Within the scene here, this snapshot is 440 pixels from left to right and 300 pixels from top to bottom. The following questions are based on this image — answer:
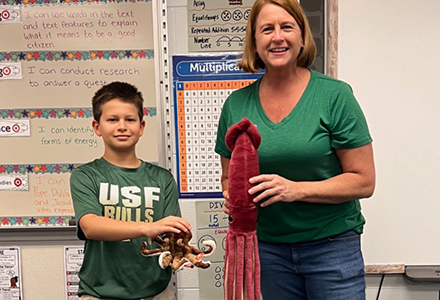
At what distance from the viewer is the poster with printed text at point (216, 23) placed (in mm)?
1561

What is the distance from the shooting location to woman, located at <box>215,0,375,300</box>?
38.7 inches

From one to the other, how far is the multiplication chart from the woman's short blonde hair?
0.47 meters

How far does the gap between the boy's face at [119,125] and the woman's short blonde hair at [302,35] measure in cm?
35

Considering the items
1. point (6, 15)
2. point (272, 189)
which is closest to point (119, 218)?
point (272, 189)

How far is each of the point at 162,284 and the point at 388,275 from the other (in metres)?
0.97

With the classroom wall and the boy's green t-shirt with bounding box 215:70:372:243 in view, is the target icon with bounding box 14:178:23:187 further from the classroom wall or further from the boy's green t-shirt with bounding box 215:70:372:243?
the boy's green t-shirt with bounding box 215:70:372:243

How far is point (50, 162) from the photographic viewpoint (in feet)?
5.40

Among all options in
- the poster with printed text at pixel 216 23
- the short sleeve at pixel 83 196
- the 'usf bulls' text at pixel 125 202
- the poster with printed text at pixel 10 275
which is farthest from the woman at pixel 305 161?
the poster with printed text at pixel 10 275

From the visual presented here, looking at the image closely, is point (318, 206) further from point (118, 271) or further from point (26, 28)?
point (26, 28)

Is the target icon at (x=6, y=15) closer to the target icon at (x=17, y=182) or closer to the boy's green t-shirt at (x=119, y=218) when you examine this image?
the target icon at (x=17, y=182)

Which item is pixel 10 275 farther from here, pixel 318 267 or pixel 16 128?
pixel 318 267

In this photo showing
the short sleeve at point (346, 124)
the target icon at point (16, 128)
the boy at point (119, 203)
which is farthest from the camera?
the target icon at point (16, 128)

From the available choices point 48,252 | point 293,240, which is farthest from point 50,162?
point 293,240

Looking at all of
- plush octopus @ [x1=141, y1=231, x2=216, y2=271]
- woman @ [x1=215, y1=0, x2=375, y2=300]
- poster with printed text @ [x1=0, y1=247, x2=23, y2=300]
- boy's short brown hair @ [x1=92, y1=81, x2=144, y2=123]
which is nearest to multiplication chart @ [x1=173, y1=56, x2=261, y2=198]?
boy's short brown hair @ [x1=92, y1=81, x2=144, y2=123]
